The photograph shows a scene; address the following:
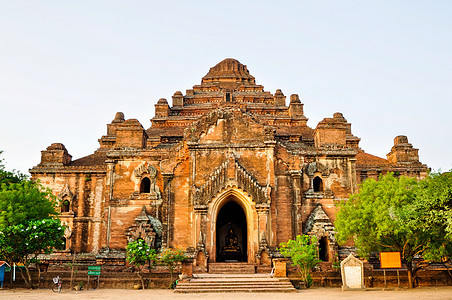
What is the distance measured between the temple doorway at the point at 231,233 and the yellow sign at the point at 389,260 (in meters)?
11.5

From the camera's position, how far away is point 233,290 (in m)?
20.6

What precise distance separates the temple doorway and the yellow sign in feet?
37.8

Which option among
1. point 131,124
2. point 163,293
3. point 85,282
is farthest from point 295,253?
point 131,124

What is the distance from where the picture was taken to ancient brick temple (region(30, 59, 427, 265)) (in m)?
26.2

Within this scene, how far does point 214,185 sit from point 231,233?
6.47m

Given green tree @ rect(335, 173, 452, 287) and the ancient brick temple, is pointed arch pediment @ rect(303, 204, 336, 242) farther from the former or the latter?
green tree @ rect(335, 173, 452, 287)

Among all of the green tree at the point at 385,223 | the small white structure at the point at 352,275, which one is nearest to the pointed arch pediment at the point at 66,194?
the green tree at the point at 385,223

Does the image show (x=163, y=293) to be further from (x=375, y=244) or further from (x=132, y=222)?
(x=375, y=244)

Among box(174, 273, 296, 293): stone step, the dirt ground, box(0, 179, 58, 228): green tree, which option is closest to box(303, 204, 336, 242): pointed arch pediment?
box(174, 273, 296, 293): stone step

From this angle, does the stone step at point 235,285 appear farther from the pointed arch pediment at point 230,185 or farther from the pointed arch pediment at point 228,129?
the pointed arch pediment at point 228,129

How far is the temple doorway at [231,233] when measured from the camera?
100ft

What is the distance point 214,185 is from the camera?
26.3 meters

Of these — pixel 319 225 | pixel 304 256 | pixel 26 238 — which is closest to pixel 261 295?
pixel 304 256

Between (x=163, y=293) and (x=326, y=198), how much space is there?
41.7 ft
